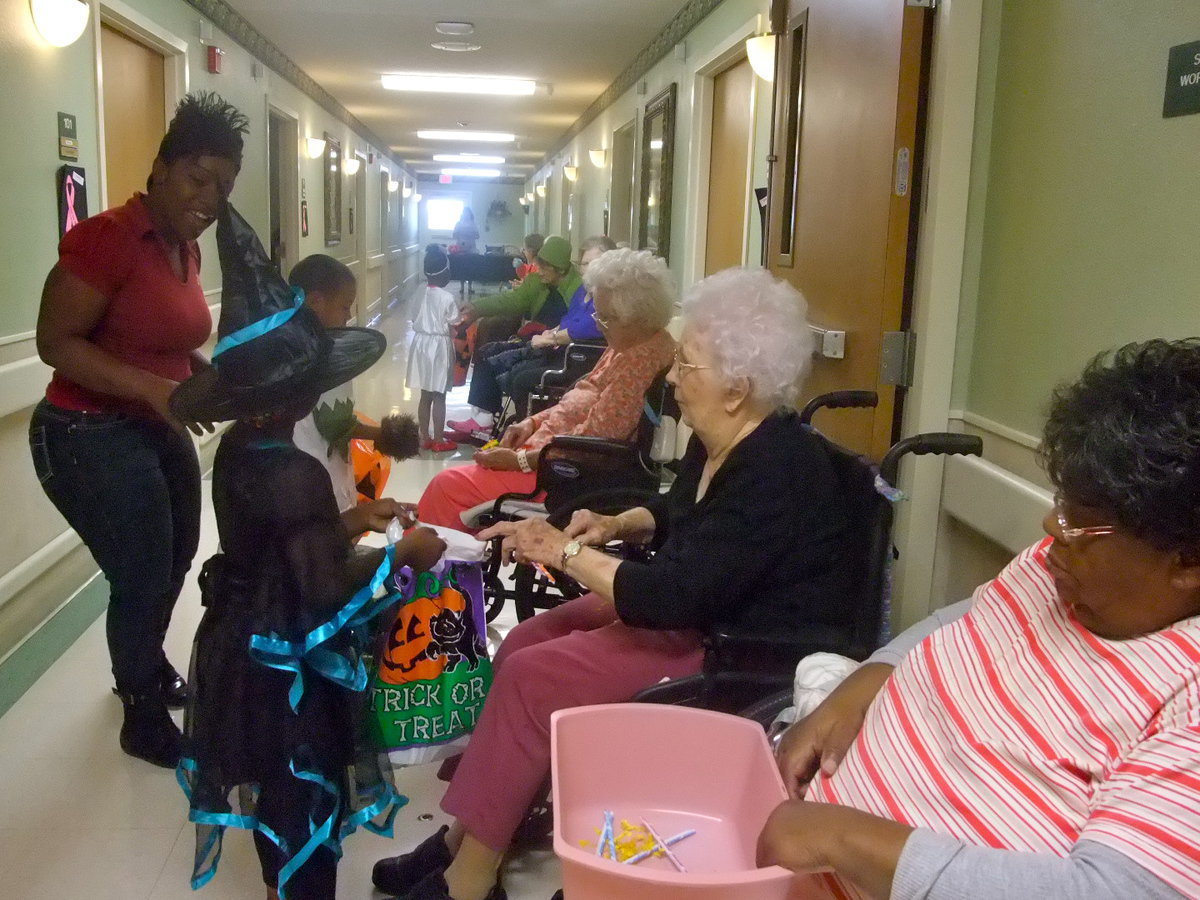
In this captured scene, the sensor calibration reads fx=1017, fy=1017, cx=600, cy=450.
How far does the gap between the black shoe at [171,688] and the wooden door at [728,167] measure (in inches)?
115

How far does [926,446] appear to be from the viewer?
1567mm

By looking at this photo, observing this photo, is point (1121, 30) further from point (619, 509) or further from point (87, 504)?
point (87, 504)

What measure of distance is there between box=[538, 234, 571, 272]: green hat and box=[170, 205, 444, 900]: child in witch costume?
4456 mm

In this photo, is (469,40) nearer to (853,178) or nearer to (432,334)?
(432,334)

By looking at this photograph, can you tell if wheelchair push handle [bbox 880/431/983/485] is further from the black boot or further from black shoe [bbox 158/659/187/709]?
black shoe [bbox 158/659/187/709]

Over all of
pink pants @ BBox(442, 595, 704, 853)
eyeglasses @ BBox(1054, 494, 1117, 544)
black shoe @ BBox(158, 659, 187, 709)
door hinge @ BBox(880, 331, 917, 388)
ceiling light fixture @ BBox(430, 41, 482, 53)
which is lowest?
black shoe @ BBox(158, 659, 187, 709)

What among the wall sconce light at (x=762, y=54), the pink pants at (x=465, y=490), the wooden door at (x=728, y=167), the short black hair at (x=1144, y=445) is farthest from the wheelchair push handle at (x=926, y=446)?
the wooden door at (x=728, y=167)

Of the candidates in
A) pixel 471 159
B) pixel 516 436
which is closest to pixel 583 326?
pixel 516 436

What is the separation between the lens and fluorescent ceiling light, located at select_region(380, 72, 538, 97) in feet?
25.7

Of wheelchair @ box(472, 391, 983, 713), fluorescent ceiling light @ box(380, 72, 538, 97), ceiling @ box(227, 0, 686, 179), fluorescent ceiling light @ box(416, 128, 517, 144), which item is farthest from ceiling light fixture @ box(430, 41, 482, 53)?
fluorescent ceiling light @ box(416, 128, 517, 144)

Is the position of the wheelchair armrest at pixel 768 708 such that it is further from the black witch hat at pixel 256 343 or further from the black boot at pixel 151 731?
the black boot at pixel 151 731

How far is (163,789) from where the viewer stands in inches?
86.5

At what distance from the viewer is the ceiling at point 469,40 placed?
5.35 m

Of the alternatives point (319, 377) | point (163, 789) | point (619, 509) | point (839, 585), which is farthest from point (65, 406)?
point (839, 585)
